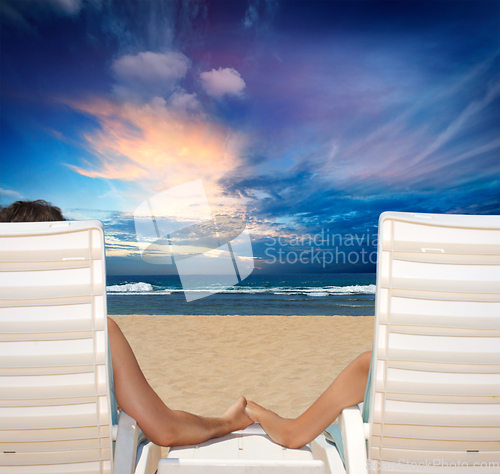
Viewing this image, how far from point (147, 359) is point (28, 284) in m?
4.18

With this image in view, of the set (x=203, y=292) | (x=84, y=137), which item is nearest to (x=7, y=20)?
(x=84, y=137)

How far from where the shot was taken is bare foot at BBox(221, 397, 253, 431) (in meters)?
1.54

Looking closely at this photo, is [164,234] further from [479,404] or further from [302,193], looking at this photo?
[479,404]

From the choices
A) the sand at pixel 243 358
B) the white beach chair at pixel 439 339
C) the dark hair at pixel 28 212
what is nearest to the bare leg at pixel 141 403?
the dark hair at pixel 28 212

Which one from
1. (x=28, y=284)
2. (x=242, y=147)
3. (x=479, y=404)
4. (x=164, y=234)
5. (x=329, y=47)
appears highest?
(x=329, y=47)

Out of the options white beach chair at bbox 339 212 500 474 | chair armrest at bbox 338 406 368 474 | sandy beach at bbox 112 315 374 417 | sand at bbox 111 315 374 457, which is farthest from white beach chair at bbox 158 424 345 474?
sandy beach at bbox 112 315 374 417

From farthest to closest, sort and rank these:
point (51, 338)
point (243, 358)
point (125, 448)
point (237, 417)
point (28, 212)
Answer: point (243, 358) < point (237, 417) < point (28, 212) < point (125, 448) < point (51, 338)

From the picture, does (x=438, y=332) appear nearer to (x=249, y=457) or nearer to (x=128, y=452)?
(x=249, y=457)

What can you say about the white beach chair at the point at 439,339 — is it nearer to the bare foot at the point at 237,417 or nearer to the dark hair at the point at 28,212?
the bare foot at the point at 237,417

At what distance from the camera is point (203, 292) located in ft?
57.0

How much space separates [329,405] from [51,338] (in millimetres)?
1006

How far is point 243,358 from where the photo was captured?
4527 mm

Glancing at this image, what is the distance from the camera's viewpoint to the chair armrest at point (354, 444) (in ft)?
3.04

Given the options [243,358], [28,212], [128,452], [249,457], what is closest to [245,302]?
[243,358]
